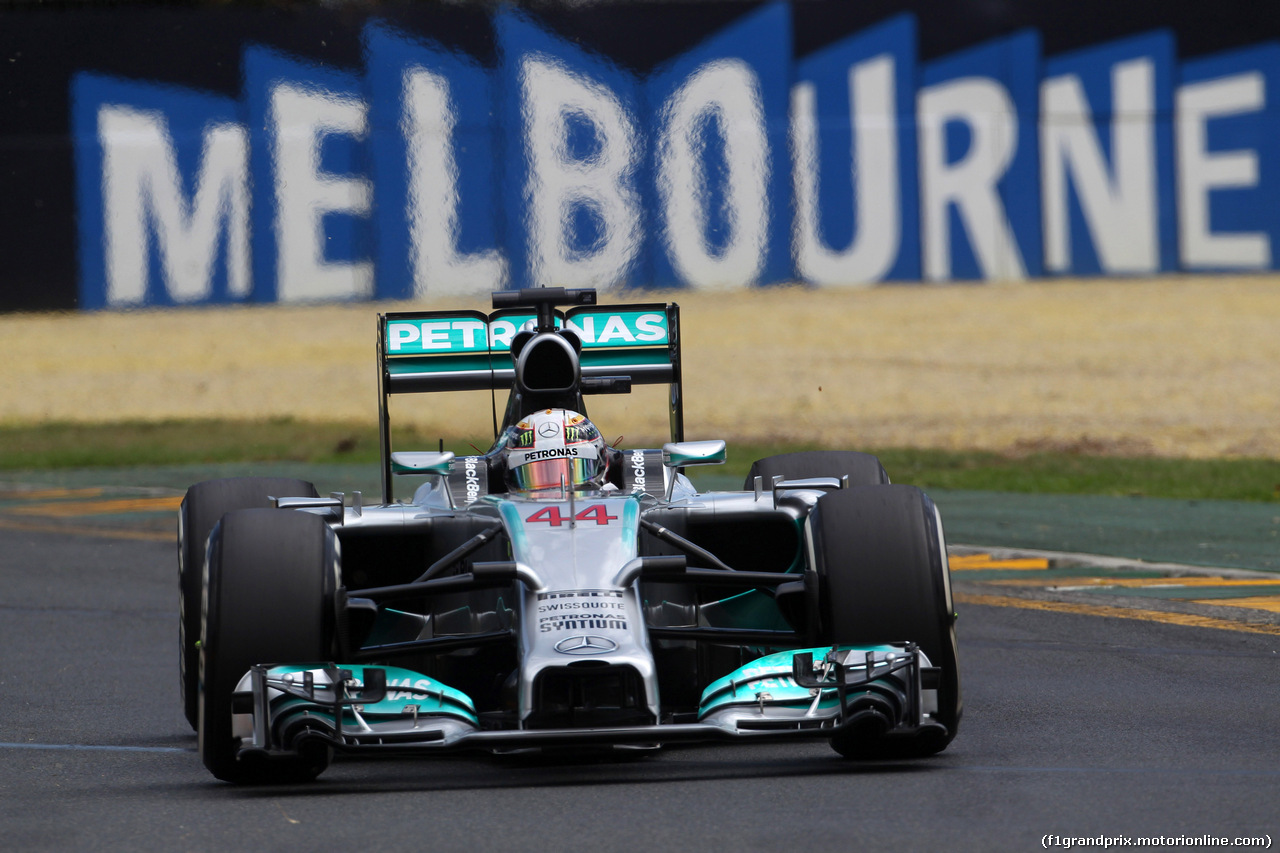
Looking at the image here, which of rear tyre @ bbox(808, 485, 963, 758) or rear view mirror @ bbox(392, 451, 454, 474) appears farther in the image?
rear view mirror @ bbox(392, 451, 454, 474)

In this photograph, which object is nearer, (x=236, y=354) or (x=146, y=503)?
(x=146, y=503)

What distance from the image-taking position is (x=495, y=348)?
8281 millimetres

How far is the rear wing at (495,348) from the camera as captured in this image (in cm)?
816

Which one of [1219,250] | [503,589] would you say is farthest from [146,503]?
[1219,250]

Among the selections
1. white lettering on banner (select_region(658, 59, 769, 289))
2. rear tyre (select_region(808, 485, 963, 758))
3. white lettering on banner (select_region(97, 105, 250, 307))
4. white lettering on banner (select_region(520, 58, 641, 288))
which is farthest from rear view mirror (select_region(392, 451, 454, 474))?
white lettering on banner (select_region(97, 105, 250, 307))

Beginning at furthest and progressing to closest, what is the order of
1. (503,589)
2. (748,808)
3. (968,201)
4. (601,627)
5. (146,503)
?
1. (968,201)
2. (146,503)
3. (503,589)
4. (601,627)
5. (748,808)

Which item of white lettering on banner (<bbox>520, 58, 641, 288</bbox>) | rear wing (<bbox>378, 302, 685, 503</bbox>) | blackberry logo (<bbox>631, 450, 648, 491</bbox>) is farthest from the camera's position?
white lettering on banner (<bbox>520, 58, 641, 288</bbox>)

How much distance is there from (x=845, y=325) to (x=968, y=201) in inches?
85.0

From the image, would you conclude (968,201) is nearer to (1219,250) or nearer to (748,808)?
(1219,250)

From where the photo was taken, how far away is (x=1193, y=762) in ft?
19.1

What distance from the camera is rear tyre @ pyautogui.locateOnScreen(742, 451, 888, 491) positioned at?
7773mm

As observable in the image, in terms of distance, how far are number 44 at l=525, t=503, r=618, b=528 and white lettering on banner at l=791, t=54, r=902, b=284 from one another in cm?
1706

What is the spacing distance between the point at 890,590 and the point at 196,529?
8.69ft

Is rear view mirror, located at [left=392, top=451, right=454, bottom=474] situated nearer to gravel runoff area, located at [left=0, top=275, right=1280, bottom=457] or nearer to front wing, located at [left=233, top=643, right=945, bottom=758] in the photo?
front wing, located at [left=233, top=643, right=945, bottom=758]
